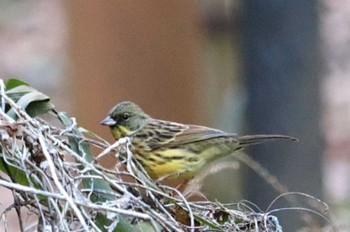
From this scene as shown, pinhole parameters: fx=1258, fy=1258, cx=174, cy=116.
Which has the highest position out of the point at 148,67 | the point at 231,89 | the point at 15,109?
the point at 15,109

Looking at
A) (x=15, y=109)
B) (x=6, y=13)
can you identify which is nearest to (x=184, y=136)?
(x=15, y=109)

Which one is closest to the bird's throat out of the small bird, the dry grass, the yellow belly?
the small bird

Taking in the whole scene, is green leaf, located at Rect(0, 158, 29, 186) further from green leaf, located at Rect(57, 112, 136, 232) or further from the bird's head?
the bird's head

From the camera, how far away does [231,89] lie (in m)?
5.48

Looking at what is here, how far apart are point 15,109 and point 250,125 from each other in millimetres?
2365

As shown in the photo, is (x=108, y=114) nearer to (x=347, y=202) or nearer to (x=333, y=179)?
(x=347, y=202)

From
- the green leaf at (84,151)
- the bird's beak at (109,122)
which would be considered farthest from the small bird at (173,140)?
the green leaf at (84,151)

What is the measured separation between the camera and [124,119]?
3955 millimetres

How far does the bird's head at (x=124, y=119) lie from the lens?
3.90m

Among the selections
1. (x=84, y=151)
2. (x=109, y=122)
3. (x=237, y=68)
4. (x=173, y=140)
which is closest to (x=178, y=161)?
(x=173, y=140)

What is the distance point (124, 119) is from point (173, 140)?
196mm

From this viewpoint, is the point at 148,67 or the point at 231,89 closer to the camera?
the point at 148,67

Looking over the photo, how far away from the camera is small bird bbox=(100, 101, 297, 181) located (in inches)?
152

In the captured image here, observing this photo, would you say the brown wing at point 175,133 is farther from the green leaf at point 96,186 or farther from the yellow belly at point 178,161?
the green leaf at point 96,186
